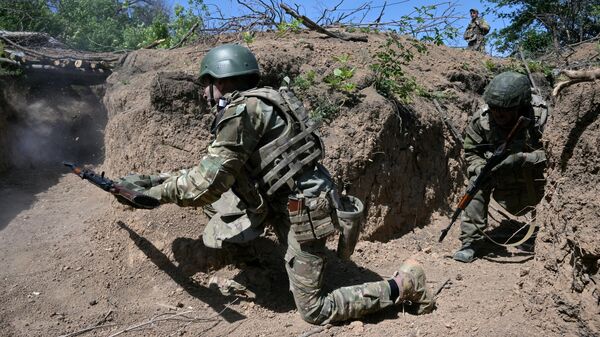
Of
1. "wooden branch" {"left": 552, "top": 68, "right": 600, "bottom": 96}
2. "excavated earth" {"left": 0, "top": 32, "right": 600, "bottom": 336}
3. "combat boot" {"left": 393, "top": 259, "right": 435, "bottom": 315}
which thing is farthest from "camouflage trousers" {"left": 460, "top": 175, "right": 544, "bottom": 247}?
"wooden branch" {"left": 552, "top": 68, "right": 600, "bottom": 96}

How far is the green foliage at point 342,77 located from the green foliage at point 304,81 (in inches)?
6.4

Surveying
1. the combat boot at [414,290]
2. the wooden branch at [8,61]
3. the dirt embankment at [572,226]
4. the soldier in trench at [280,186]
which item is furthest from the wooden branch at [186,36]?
the dirt embankment at [572,226]

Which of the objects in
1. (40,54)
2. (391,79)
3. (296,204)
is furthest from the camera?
(40,54)

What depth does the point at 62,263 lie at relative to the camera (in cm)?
471

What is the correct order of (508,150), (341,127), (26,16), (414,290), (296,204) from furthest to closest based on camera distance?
(26,16) → (341,127) → (508,150) → (414,290) → (296,204)

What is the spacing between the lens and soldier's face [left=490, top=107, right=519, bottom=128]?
5176 mm

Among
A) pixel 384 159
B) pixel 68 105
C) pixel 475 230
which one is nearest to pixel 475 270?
pixel 475 230

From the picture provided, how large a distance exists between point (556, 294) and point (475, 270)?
5.45 ft

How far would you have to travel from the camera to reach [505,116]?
5219mm

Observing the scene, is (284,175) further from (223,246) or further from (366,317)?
(366,317)

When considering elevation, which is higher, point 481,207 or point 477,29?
point 477,29

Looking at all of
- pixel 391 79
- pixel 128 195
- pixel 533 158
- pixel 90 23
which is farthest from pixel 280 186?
pixel 90 23

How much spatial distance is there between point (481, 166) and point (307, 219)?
97.8 inches

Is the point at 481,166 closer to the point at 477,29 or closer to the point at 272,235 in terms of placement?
the point at 272,235
